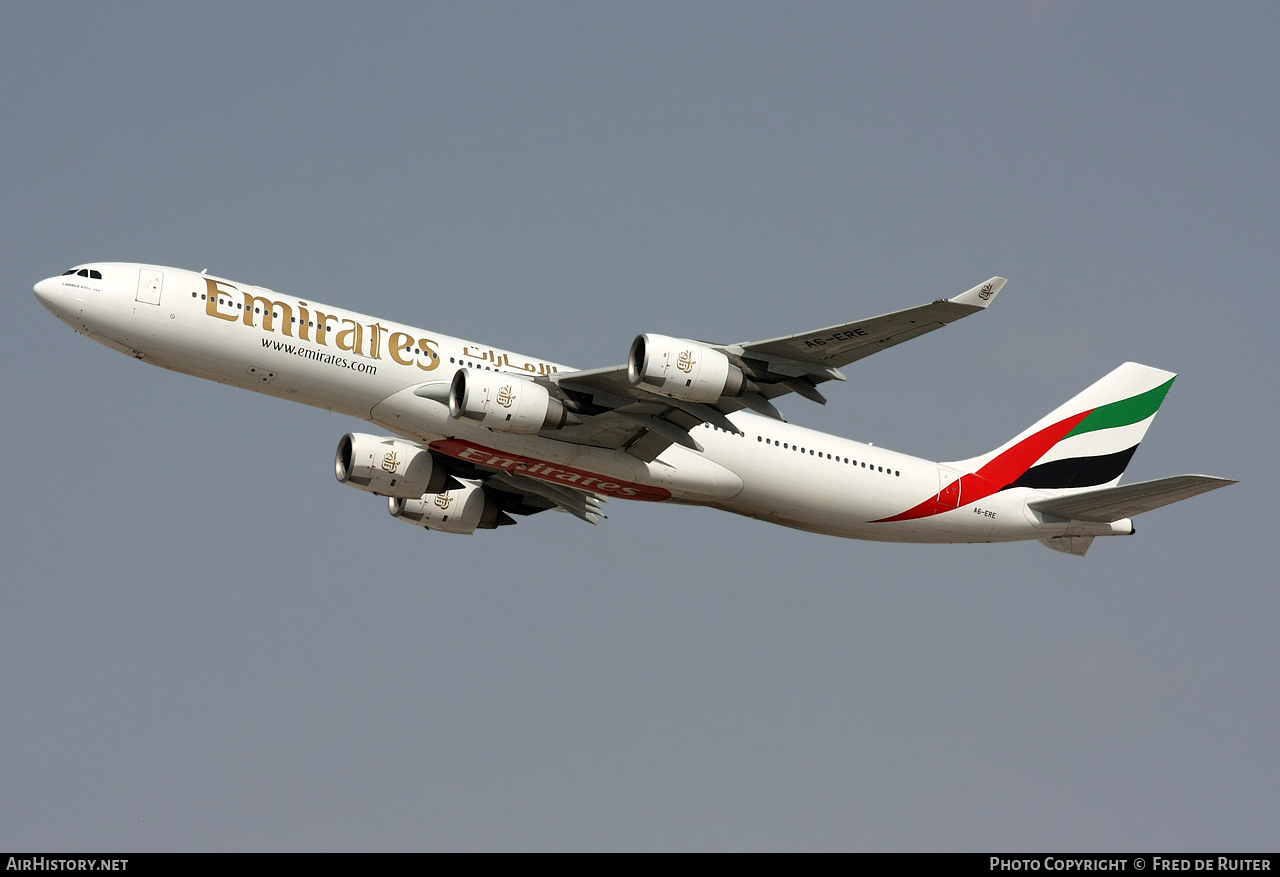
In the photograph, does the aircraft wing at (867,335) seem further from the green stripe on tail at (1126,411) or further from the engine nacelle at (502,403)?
the green stripe on tail at (1126,411)

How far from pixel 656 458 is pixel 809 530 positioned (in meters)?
5.46

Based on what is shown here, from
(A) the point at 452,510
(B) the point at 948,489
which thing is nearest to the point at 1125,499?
(B) the point at 948,489

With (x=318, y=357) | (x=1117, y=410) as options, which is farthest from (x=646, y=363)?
(x=1117, y=410)

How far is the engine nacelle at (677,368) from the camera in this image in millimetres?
30984

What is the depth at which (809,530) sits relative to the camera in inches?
1505

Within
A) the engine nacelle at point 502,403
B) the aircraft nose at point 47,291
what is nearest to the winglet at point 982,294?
the engine nacelle at point 502,403

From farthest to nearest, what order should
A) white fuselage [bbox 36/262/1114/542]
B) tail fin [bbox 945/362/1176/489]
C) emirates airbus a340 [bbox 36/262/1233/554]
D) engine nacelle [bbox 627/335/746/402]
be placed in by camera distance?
tail fin [bbox 945/362/1176/489], white fuselage [bbox 36/262/1114/542], emirates airbus a340 [bbox 36/262/1233/554], engine nacelle [bbox 627/335/746/402]

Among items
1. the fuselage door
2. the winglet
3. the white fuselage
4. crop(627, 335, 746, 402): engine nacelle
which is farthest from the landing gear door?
the fuselage door

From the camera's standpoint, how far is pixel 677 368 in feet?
102

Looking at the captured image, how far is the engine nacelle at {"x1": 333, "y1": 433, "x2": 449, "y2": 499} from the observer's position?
38531mm

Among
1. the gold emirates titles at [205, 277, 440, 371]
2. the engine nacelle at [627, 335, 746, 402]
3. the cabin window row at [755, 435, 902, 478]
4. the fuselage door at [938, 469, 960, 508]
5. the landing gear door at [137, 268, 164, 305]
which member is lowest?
the fuselage door at [938, 469, 960, 508]

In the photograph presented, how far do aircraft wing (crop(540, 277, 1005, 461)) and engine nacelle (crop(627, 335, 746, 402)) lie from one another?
150 mm

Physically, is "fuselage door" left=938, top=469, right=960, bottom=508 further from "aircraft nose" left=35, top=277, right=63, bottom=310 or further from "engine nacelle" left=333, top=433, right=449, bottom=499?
"aircraft nose" left=35, top=277, right=63, bottom=310

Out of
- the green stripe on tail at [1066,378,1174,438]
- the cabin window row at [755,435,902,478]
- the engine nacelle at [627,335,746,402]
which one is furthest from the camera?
the green stripe on tail at [1066,378,1174,438]
